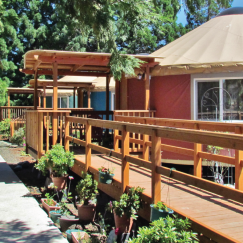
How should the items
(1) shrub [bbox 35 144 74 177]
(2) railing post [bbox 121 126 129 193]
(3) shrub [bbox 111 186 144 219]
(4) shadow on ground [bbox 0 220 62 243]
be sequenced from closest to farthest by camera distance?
1. (3) shrub [bbox 111 186 144 219]
2. (4) shadow on ground [bbox 0 220 62 243]
3. (2) railing post [bbox 121 126 129 193]
4. (1) shrub [bbox 35 144 74 177]

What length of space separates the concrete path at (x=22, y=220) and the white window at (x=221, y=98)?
4852 mm

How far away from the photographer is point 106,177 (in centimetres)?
473

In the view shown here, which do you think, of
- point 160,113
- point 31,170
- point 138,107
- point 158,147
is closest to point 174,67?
point 160,113

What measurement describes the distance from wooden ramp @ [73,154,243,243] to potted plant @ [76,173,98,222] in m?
0.18

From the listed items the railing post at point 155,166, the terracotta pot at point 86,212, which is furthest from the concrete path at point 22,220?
the railing post at point 155,166

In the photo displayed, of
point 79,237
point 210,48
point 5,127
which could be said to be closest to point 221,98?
point 210,48

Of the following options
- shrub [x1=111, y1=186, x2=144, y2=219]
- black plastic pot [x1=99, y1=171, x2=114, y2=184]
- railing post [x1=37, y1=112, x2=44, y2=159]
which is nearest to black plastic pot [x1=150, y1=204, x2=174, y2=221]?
shrub [x1=111, y1=186, x2=144, y2=219]

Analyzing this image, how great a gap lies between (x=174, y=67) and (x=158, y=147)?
5.68 metres

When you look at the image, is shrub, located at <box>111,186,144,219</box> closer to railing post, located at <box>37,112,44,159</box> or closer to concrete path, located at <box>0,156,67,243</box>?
concrete path, located at <box>0,156,67,243</box>

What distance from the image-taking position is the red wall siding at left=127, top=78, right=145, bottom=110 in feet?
34.3

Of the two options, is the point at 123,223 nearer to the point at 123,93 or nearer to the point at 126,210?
the point at 126,210

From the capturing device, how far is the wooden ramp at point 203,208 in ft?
9.68

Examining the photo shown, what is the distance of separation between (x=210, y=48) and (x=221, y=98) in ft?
5.25

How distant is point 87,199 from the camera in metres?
5.10
